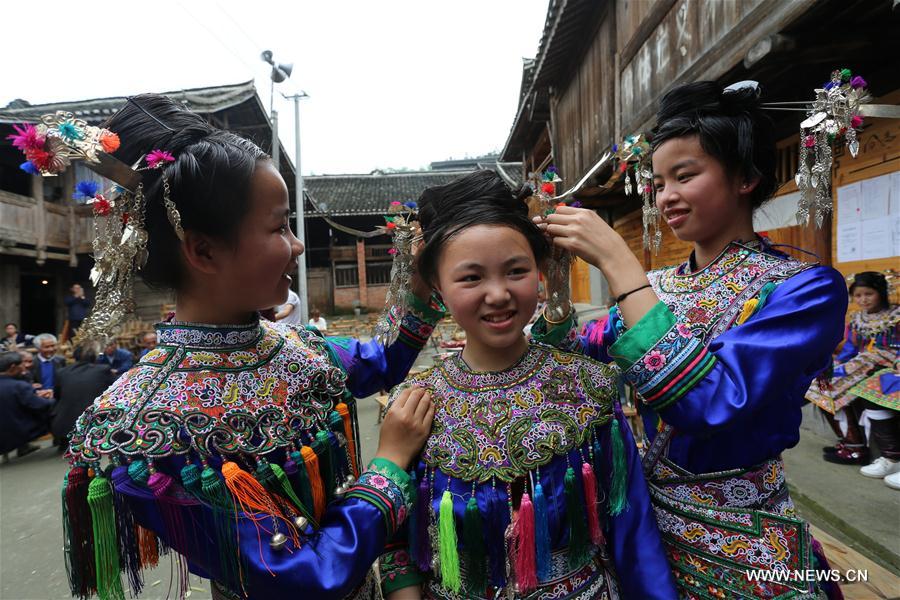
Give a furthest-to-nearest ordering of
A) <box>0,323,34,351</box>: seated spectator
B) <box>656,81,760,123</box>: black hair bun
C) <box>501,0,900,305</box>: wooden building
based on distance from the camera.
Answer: <box>0,323,34,351</box>: seated spectator < <box>501,0,900,305</box>: wooden building < <box>656,81,760,123</box>: black hair bun

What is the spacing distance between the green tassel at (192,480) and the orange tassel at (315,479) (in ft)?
0.85

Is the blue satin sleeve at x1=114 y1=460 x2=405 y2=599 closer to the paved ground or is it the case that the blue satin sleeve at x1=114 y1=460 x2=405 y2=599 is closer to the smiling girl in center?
the smiling girl in center

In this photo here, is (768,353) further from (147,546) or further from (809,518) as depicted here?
(809,518)

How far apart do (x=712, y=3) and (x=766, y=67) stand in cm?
105

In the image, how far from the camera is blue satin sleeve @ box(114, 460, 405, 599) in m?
1.14

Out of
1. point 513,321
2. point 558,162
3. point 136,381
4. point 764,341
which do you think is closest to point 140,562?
point 136,381

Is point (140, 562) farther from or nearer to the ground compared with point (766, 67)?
nearer to the ground

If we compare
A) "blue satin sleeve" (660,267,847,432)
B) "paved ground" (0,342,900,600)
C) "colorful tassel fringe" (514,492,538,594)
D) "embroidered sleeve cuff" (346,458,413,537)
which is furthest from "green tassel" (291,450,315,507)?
"paved ground" (0,342,900,600)

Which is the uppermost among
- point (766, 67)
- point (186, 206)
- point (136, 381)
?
point (766, 67)

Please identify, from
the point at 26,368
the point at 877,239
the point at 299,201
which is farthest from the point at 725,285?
the point at 299,201

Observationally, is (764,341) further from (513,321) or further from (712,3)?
(712,3)

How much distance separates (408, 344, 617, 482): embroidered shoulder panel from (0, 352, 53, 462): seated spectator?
7.41 metres

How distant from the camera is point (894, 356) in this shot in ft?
14.3

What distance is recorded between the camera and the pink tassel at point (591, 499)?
4.57ft
